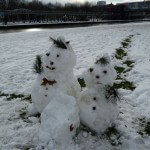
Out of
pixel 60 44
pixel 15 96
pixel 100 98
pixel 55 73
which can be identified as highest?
pixel 60 44

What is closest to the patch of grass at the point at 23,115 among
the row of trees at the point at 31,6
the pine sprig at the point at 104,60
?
the pine sprig at the point at 104,60

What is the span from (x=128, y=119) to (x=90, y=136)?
2.91ft

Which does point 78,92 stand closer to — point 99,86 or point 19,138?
point 99,86

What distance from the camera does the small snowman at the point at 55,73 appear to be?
13.2 ft

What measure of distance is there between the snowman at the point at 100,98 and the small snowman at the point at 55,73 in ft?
1.18

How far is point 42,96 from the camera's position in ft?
13.9

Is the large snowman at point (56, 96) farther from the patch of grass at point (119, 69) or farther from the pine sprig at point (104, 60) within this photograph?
the patch of grass at point (119, 69)

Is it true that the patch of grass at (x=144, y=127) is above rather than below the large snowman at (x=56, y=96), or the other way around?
below

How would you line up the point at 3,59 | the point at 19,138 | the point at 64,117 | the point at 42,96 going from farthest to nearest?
1. the point at 3,59
2. the point at 42,96
3. the point at 19,138
4. the point at 64,117

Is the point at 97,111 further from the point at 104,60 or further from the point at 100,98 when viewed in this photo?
the point at 104,60

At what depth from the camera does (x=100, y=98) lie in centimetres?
391

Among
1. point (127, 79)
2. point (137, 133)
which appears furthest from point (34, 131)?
point (127, 79)

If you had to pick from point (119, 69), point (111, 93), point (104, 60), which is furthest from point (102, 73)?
point (119, 69)

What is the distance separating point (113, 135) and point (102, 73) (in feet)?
2.94
